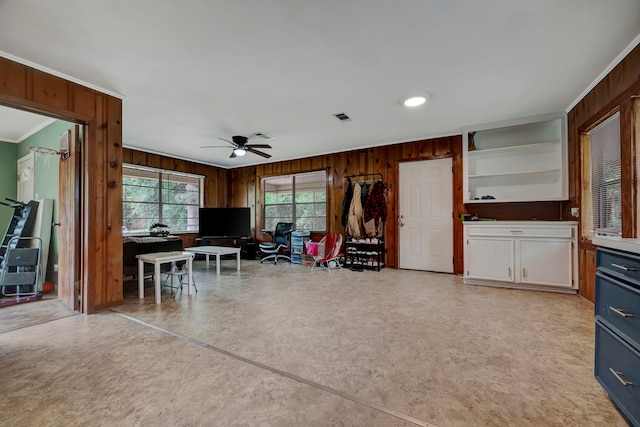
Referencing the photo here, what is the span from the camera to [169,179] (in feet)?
19.9

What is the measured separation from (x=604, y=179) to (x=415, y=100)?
2.12m

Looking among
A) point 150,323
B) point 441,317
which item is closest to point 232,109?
point 150,323

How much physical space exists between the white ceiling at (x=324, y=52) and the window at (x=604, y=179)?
21.5 inches

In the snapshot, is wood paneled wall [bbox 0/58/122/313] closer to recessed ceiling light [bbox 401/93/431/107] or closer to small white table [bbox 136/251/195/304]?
small white table [bbox 136/251/195/304]

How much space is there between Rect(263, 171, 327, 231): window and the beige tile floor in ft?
10.4

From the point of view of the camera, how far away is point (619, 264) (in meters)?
1.34

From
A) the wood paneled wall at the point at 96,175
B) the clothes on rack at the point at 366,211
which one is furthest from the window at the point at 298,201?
the wood paneled wall at the point at 96,175

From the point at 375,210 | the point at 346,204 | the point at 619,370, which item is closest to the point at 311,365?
the point at 619,370

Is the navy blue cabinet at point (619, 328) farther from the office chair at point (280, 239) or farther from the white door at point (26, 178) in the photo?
the white door at point (26, 178)

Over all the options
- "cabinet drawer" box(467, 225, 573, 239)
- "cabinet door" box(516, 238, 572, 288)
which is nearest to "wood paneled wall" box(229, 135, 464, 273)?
"cabinet drawer" box(467, 225, 573, 239)

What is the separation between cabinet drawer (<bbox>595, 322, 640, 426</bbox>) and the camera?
3.93 feet

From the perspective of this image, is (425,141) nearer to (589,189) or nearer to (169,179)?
(589,189)

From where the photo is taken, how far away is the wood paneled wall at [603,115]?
2.27 metres

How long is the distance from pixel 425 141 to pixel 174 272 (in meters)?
4.47
